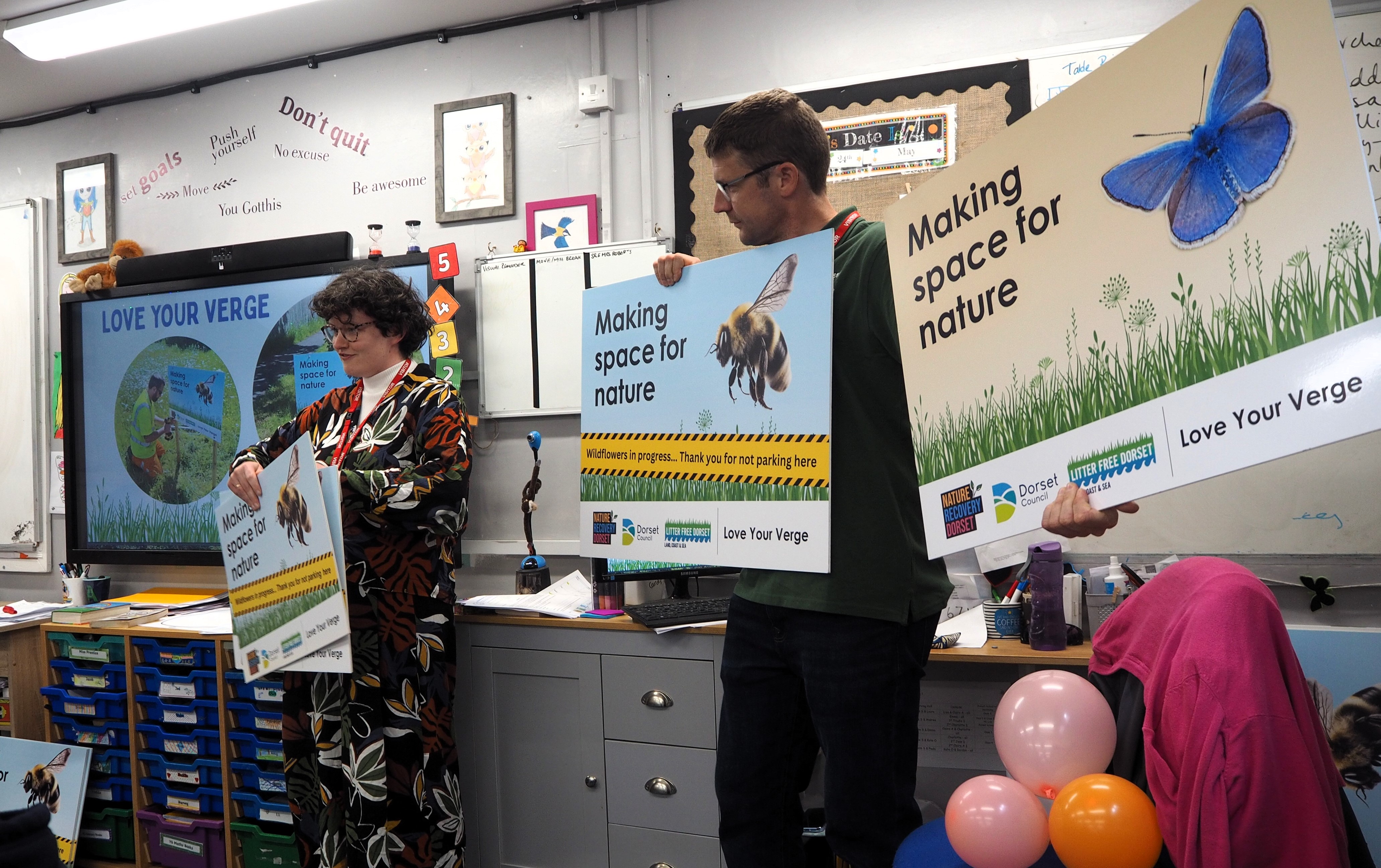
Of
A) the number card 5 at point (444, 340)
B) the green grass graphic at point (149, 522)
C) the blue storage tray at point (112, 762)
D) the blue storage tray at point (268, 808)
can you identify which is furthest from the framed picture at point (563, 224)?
the blue storage tray at point (112, 762)

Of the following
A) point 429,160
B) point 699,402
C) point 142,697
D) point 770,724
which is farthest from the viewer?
point 429,160

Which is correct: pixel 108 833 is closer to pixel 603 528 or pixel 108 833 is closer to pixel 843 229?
pixel 603 528

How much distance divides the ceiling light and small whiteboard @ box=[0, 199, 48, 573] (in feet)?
3.18

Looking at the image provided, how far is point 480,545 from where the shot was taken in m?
3.05

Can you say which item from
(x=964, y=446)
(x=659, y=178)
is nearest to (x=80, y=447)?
(x=659, y=178)

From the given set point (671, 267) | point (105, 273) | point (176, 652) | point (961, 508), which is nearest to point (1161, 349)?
point (961, 508)

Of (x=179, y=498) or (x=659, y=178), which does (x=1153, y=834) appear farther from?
(x=179, y=498)

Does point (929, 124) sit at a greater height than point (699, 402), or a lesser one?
greater

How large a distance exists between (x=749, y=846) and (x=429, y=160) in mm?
2577

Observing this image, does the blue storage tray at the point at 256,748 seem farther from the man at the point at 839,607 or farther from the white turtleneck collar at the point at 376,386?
the man at the point at 839,607

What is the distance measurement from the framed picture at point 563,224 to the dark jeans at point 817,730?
1802 mm

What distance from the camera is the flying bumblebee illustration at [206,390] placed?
330 centimetres

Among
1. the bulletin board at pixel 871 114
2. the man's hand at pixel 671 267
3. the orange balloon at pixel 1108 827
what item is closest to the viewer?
the orange balloon at pixel 1108 827

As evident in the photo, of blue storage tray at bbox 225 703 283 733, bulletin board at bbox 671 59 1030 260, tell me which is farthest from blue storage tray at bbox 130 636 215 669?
bulletin board at bbox 671 59 1030 260
